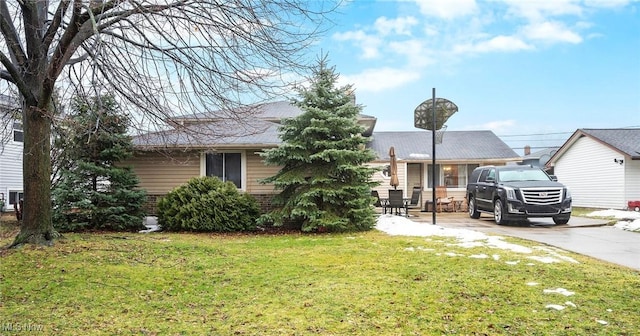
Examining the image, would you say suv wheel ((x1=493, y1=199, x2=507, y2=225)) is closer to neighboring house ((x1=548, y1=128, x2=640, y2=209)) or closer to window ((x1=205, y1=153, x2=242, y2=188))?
window ((x1=205, y1=153, x2=242, y2=188))

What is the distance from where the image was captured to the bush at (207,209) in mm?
10812

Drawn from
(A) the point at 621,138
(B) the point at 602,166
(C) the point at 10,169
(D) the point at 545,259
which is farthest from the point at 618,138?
(C) the point at 10,169

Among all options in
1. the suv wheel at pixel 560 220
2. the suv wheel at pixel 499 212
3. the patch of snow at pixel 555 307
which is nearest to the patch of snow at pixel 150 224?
the patch of snow at pixel 555 307

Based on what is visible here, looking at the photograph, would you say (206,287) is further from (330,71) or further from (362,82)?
(362,82)

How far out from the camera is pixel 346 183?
10797 millimetres

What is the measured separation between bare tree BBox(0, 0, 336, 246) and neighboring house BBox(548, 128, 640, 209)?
17903 mm

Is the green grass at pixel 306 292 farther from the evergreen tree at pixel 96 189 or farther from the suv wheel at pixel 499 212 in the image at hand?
the suv wheel at pixel 499 212

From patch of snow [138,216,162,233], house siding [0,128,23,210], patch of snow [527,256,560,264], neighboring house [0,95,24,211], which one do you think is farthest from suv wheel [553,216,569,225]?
house siding [0,128,23,210]

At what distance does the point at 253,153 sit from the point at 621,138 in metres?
18.4

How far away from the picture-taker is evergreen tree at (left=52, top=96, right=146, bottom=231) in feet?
35.3

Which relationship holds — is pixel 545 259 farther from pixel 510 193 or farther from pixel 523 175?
pixel 523 175

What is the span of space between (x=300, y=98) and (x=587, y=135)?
17.1m

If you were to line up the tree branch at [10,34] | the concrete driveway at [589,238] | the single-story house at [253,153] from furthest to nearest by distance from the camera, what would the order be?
the single-story house at [253,153] → the concrete driveway at [589,238] → the tree branch at [10,34]

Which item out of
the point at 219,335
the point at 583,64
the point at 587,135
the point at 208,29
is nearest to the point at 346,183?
the point at 208,29
